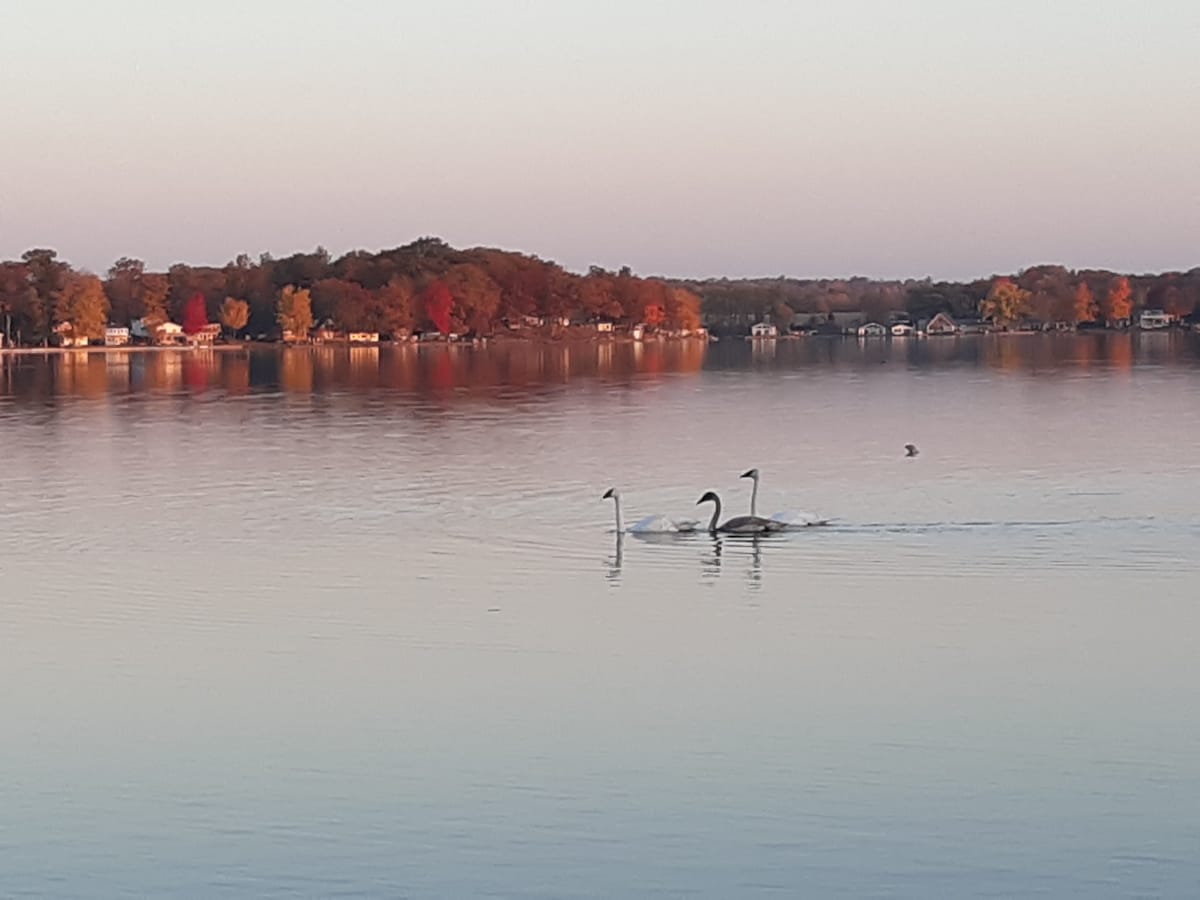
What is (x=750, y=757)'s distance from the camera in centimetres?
1148

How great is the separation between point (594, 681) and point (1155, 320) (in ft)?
629

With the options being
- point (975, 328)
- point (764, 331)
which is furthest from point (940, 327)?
point (764, 331)

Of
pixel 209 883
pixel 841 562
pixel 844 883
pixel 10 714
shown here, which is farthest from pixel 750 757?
pixel 841 562

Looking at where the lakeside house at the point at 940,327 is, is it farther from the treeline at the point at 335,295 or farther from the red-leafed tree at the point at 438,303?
the red-leafed tree at the point at 438,303

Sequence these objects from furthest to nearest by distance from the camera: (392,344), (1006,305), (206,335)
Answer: (1006,305), (392,344), (206,335)

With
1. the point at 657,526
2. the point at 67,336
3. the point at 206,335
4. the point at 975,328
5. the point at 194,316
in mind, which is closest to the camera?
the point at 657,526

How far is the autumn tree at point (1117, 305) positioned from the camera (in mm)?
195625

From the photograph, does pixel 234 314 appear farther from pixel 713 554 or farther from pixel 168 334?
pixel 713 554

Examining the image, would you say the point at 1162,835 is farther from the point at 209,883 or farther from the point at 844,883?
the point at 209,883

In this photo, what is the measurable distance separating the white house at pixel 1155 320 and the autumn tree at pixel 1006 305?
1223 centimetres

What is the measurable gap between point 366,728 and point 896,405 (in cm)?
3697

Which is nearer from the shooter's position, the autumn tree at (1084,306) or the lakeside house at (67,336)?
the lakeside house at (67,336)

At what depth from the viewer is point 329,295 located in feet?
501

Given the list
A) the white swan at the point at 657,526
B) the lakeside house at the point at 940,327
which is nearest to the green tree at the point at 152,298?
the lakeside house at the point at 940,327
